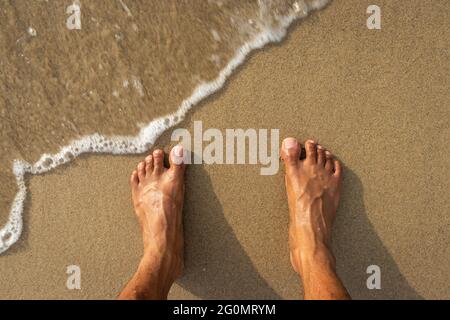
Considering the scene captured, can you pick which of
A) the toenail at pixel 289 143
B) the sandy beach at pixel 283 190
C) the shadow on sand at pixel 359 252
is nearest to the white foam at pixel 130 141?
the sandy beach at pixel 283 190

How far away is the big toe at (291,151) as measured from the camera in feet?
5.27

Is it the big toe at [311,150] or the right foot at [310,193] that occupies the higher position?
the big toe at [311,150]

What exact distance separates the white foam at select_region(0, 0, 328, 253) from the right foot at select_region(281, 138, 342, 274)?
39cm

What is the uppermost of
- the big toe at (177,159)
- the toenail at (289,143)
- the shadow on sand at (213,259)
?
the toenail at (289,143)

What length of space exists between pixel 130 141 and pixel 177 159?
0.21 metres

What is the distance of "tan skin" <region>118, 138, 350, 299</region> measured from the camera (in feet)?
5.20

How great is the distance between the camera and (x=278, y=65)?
162 cm

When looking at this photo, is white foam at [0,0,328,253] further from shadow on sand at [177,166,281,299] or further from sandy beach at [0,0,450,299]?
shadow on sand at [177,166,281,299]

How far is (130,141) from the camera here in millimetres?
1660

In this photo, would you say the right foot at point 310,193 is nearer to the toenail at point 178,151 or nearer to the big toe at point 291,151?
the big toe at point 291,151

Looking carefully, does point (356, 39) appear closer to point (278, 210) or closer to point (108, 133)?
point (278, 210)

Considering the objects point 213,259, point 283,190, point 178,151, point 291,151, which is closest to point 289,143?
point 291,151

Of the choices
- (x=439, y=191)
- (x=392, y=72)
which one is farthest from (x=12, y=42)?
(x=439, y=191)

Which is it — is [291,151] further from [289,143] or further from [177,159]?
[177,159]
